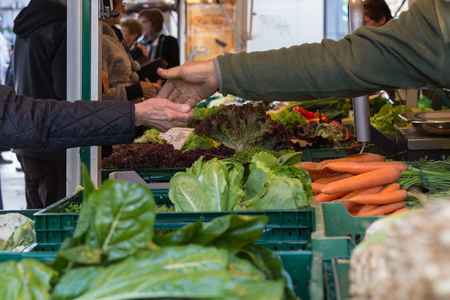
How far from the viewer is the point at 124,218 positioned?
1169mm

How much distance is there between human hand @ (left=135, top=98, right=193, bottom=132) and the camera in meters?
2.51

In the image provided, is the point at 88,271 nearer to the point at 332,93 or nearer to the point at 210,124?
the point at 332,93

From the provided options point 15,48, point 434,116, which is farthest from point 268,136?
point 15,48

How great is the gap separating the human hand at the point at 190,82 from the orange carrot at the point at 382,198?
943mm

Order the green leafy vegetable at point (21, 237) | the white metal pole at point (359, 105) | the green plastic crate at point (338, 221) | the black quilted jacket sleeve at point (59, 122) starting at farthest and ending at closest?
the white metal pole at point (359, 105) → the black quilted jacket sleeve at point (59, 122) → the green leafy vegetable at point (21, 237) → the green plastic crate at point (338, 221)

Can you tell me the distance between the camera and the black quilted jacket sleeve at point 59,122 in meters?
2.34

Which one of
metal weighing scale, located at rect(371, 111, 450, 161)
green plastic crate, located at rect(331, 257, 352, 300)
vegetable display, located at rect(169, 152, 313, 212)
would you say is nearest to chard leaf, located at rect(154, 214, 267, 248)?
green plastic crate, located at rect(331, 257, 352, 300)

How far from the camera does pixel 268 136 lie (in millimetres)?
3301

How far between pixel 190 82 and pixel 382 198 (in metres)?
1.19

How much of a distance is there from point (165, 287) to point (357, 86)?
183 cm

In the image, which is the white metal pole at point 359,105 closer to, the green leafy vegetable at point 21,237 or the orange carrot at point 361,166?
the orange carrot at point 361,166

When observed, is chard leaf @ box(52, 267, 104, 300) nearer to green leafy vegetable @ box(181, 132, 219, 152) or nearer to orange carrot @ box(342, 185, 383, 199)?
orange carrot @ box(342, 185, 383, 199)

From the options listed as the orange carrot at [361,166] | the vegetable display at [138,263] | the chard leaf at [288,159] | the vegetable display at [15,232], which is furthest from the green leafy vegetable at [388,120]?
the vegetable display at [138,263]

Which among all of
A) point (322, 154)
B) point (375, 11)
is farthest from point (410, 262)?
point (375, 11)
